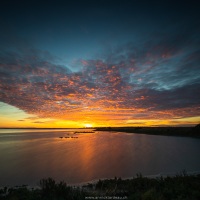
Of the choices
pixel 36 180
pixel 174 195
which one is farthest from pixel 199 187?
pixel 36 180

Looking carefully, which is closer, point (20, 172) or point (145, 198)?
point (145, 198)

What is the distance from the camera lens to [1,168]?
19.2m

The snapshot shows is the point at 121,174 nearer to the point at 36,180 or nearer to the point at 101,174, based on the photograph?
the point at 101,174

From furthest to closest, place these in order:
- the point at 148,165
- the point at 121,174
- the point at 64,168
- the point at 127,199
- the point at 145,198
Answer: the point at 148,165
the point at 64,168
the point at 121,174
the point at 127,199
the point at 145,198

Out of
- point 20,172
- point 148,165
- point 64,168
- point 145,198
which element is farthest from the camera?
point 148,165

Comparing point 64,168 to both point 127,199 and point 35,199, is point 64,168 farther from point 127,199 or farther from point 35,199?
point 127,199

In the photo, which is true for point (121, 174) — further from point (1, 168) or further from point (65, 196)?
point (1, 168)

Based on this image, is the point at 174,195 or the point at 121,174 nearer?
the point at 174,195

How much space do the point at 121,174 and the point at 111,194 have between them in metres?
7.97

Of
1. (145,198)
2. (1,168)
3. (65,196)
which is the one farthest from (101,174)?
(1,168)

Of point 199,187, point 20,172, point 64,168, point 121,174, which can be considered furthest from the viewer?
point 64,168

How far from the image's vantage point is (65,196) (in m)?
8.21

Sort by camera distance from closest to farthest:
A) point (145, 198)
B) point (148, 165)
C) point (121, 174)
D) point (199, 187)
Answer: point (145, 198)
point (199, 187)
point (121, 174)
point (148, 165)

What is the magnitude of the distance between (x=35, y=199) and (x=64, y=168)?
11471 millimetres
